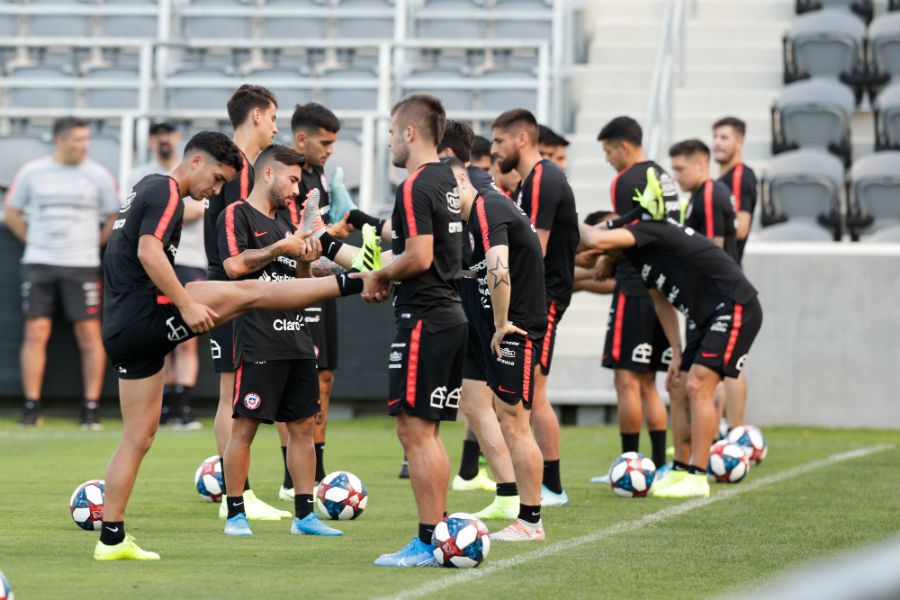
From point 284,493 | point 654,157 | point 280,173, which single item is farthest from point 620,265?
point 654,157

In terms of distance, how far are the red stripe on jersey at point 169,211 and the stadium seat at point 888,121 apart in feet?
44.8

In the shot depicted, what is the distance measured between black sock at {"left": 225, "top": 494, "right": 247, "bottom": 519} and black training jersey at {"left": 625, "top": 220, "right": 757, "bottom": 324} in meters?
3.28

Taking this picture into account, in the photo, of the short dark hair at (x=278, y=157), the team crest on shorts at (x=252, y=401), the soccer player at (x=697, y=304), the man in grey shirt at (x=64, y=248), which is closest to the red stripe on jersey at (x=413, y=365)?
the team crest on shorts at (x=252, y=401)

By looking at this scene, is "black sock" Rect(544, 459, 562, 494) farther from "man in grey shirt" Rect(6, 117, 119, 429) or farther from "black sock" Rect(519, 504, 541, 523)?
"man in grey shirt" Rect(6, 117, 119, 429)

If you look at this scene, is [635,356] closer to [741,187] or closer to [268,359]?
[741,187]

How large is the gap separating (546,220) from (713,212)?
2.44 m

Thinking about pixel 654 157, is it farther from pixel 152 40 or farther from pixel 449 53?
pixel 152 40

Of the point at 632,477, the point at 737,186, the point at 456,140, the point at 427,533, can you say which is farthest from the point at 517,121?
the point at 737,186

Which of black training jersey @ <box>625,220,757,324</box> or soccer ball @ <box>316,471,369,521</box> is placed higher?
black training jersey @ <box>625,220,757,324</box>

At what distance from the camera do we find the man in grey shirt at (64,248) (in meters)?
15.2

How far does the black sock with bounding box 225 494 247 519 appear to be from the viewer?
7504mm

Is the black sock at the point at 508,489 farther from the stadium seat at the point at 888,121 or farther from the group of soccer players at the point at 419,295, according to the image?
the stadium seat at the point at 888,121

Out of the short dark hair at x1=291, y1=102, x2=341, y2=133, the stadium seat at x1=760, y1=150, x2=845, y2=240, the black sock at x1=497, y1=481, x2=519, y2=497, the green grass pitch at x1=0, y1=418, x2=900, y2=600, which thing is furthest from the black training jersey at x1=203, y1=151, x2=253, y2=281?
the stadium seat at x1=760, y1=150, x2=845, y2=240

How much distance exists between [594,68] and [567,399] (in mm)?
6525
